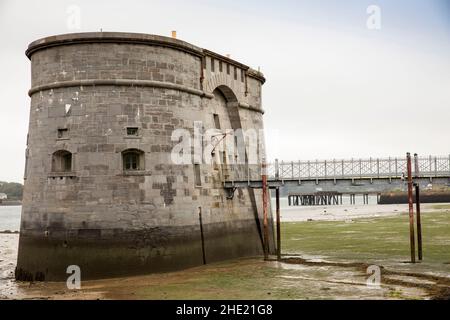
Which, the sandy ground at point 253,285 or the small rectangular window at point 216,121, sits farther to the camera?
the small rectangular window at point 216,121

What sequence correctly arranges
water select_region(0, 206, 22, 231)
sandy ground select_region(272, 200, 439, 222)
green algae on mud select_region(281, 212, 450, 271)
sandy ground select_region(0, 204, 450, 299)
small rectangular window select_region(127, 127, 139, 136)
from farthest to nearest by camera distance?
water select_region(0, 206, 22, 231), sandy ground select_region(272, 200, 439, 222), green algae on mud select_region(281, 212, 450, 271), small rectangular window select_region(127, 127, 139, 136), sandy ground select_region(0, 204, 450, 299)

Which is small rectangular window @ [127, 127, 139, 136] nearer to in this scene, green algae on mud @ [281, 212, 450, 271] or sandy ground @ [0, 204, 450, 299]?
sandy ground @ [0, 204, 450, 299]

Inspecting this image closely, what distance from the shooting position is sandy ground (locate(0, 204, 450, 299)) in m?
17.1

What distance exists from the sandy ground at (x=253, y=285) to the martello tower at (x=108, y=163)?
978mm

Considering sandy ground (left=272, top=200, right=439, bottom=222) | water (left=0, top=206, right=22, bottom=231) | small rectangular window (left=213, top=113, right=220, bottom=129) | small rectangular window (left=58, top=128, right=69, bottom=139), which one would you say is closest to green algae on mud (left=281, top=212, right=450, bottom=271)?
small rectangular window (left=213, top=113, right=220, bottom=129)

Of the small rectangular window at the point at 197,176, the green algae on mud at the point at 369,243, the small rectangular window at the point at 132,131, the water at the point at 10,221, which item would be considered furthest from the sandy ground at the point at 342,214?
the small rectangular window at the point at 132,131

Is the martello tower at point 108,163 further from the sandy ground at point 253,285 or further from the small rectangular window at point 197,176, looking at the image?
the sandy ground at point 253,285

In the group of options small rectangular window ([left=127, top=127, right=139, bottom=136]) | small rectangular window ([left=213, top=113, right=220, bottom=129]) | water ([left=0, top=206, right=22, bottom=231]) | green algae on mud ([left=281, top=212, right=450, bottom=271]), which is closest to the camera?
small rectangular window ([left=127, top=127, right=139, bottom=136])

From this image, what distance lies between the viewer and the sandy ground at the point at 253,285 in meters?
17.1

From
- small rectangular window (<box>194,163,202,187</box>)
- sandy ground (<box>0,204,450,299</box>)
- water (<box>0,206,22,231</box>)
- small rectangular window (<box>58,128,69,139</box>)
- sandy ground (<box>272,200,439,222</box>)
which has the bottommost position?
sandy ground (<box>0,204,450,299</box>)

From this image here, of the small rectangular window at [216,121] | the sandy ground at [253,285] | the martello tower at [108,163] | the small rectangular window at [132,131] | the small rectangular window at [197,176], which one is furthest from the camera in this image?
the small rectangular window at [216,121]

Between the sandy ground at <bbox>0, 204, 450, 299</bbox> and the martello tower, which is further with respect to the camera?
the martello tower

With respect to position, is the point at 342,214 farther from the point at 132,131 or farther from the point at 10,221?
the point at 132,131

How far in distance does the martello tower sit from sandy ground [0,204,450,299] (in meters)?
0.98
